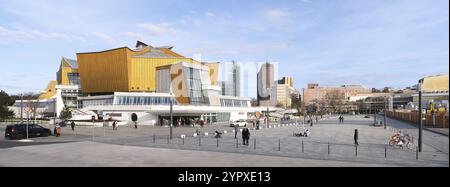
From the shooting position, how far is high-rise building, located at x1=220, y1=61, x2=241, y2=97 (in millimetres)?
163488

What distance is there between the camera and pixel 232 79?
557 ft

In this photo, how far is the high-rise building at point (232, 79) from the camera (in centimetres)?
16349

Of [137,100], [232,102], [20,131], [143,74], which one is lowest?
[20,131]

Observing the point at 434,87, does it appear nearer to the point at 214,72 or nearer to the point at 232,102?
the point at 232,102

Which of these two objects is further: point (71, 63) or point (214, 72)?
point (71, 63)

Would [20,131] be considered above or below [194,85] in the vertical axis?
below

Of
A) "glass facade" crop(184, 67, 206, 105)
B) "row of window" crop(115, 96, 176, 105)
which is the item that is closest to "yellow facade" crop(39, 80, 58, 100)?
"glass facade" crop(184, 67, 206, 105)

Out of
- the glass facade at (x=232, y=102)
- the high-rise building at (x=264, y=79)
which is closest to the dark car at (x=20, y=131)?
the glass facade at (x=232, y=102)

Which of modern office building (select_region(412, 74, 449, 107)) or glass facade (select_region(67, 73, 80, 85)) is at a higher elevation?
glass facade (select_region(67, 73, 80, 85))

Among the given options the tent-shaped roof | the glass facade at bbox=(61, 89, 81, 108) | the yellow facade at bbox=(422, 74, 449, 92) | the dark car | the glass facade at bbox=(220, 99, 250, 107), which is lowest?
the dark car

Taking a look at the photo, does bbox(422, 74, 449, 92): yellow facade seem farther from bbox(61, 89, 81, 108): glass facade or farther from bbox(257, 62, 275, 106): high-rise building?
bbox(61, 89, 81, 108): glass facade

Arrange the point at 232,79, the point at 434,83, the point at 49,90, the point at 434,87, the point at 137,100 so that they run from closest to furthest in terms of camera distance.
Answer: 1. the point at 137,100
2. the point at 434,83
3. the point at 434,87
4. the point at 49,90
5. the point at 232,79

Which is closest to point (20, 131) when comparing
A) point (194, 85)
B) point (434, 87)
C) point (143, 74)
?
point (194, 85)

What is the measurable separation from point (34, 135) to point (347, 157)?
1191 inches
